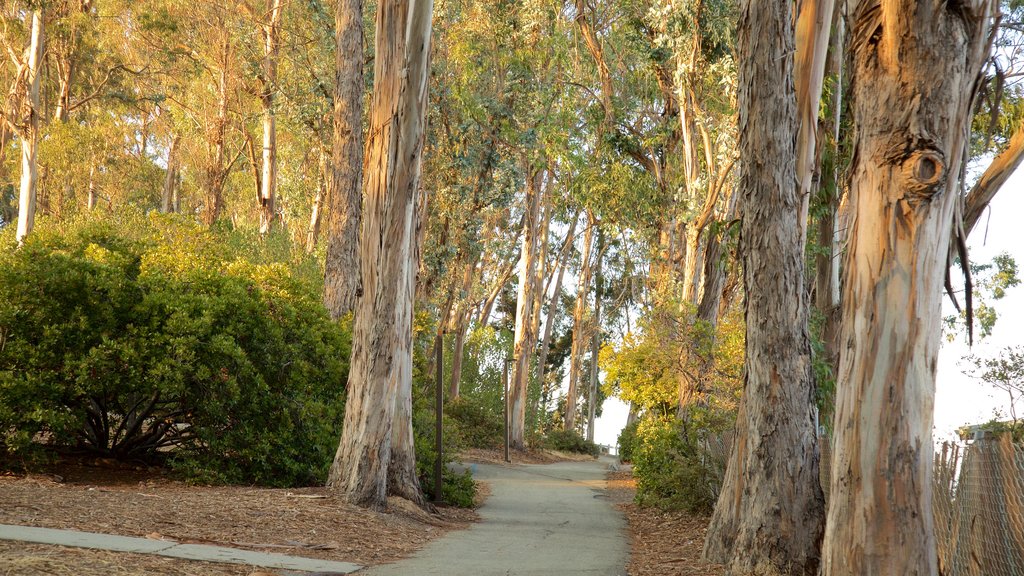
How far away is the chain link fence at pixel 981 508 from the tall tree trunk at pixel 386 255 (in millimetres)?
6076

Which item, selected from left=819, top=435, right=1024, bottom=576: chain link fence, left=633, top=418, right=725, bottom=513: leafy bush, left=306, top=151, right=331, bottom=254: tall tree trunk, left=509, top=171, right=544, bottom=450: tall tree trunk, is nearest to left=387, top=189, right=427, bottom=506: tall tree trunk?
left=633, top=418, right=725, bottom=513: leafy bush

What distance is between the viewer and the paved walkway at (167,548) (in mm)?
6145

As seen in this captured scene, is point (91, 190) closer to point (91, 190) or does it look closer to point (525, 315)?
point (91, 190)

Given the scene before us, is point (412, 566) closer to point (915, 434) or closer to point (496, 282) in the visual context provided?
point (915, 434)

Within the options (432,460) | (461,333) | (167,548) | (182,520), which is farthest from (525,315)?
(167,548)

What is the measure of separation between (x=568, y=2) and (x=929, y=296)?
802 inches

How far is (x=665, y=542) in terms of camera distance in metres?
11.0

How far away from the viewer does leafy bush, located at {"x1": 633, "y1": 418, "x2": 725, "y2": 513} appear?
1245cm

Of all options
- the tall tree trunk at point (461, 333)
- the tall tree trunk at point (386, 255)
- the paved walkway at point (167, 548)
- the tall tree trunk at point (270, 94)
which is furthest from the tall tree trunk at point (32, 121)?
the paved walkway at point (167, 548)

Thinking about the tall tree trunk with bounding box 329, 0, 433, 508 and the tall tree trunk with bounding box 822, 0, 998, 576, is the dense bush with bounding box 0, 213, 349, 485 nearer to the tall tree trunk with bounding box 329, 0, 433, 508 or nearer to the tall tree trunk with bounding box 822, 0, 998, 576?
the tall tree trunk with bounding box 329, 0, 433, 508

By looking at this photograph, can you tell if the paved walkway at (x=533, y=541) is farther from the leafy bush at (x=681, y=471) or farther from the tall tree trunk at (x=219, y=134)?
the tall tree trunk at (x=219, y=134)

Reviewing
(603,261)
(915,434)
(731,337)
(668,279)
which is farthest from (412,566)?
(603,261)

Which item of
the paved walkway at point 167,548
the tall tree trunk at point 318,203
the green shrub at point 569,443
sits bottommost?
the green shrub at point 569,443

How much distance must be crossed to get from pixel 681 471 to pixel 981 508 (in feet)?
22.4
